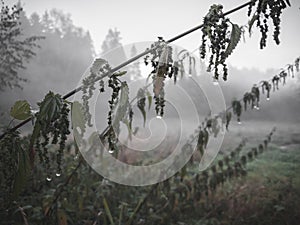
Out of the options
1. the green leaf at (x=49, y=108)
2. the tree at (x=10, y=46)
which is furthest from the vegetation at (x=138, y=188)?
the tree at (x=10, y=46)

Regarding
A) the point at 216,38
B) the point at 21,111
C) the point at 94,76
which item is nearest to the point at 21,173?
the point at 21,111

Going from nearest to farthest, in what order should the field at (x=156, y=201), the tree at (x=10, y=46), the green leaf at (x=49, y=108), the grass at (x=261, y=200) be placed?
the green leaf at (x=49, y=108) < the field at (x=156, y=201) < the grass at (x=261, y=200) < the tree at (x=10, y=46)

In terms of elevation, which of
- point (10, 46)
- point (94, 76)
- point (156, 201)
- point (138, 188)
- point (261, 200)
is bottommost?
point (261, 200)

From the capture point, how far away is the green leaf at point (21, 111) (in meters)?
0.93

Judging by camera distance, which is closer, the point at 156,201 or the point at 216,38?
the point at 216,38

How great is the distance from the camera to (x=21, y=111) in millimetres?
940

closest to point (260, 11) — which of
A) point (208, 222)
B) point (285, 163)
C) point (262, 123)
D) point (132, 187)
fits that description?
point (208, 222)

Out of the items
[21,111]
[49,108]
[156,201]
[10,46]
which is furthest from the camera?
[10,46]

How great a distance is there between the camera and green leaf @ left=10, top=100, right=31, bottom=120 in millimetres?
931

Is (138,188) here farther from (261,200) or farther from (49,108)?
(49,108)

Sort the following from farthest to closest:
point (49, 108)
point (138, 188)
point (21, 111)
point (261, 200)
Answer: point (261, 200) → point (138, 188) → point (21, 111) → point (49, 108)

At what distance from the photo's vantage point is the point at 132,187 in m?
4.77

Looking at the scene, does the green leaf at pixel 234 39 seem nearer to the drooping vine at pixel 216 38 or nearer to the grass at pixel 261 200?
the drooping vine at pixel 216 38

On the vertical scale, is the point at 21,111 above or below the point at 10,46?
below
